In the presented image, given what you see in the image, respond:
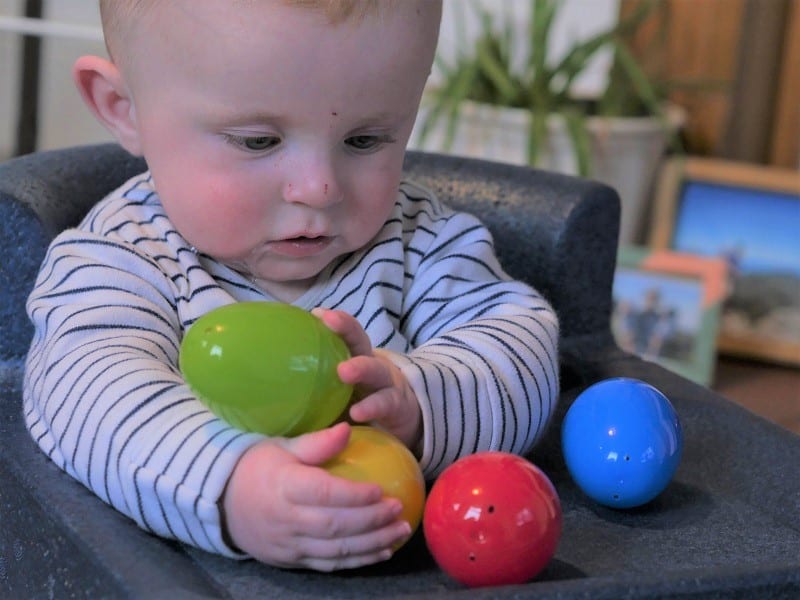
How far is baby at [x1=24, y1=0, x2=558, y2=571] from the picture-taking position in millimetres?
587

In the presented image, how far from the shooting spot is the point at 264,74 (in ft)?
2.20

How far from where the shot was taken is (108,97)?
2.62ft

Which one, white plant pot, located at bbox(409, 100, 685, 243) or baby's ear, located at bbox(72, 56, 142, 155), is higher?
baby's ear, located at bbox(72, 56, 142, 155)

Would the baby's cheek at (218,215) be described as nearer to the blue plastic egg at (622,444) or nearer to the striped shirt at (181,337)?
the striped shirt at (181,337)

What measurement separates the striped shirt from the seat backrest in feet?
0.23

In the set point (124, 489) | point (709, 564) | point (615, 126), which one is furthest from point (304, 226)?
point (615, 126)

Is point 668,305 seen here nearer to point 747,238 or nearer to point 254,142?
point 747,238

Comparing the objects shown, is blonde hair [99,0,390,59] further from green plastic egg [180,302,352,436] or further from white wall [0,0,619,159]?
white wall [0,0,619,159]

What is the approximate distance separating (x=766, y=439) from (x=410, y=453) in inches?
11.3

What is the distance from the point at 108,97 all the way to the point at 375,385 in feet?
0.99

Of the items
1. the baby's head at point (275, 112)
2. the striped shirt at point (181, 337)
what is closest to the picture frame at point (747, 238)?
the striped shirt at point (181, 337)

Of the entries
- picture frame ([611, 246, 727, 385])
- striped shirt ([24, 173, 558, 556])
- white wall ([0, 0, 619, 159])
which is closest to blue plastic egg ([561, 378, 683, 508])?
striped shirt ([24, 173, 558, 556])

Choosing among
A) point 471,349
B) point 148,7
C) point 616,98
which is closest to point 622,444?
point 471,349

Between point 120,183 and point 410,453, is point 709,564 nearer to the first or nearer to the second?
point 410,453
